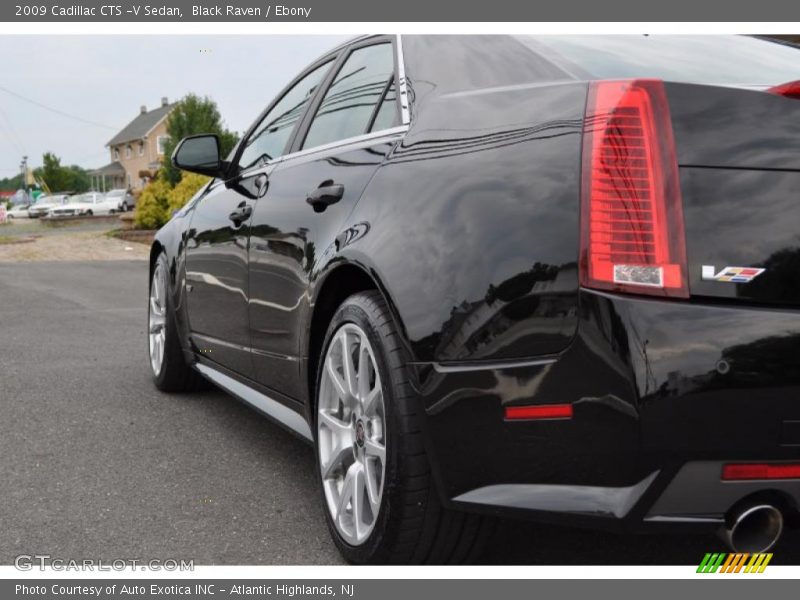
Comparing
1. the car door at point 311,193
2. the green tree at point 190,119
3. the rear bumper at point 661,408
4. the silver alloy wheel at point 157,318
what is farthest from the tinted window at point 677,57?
the green tree at point 190,119

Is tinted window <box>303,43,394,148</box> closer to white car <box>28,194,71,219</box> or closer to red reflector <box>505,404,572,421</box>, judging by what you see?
red reflector <box>505,404,572,421</box>

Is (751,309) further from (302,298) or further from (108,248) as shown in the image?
(108,248)

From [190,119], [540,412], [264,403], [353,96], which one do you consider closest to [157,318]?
[264,403]

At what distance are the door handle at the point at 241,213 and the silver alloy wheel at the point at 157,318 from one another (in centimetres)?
136

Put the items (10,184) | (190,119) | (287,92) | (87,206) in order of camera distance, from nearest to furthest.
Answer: (287,92), (190,119), (87,206), (10,184)

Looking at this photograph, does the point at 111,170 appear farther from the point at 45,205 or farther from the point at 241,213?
the point at 241,213

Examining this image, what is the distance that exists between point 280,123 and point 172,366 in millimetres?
1779

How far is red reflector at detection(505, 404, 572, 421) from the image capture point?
2211mm

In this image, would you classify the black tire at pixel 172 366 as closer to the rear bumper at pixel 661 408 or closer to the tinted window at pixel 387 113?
the tinted window at pixel 387 113

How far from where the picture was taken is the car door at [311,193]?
10.2 ft

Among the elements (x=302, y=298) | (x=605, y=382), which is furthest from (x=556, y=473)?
(x=302, y=298)

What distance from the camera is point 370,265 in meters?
2.73

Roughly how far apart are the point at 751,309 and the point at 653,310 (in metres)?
0.22

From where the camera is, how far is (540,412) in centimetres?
224
